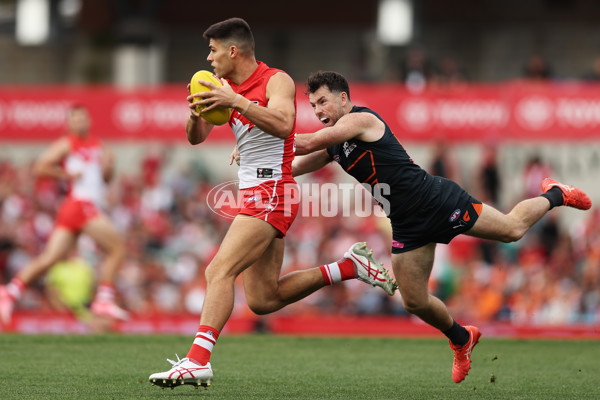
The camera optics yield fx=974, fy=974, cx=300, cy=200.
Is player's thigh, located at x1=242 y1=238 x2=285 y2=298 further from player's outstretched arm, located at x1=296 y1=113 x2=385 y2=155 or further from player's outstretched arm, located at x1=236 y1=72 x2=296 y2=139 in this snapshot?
player's outstretched arm, located at x1=236 y1=72 x2=296 y2=139

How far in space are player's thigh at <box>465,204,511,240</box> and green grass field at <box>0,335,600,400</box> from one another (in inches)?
45.9

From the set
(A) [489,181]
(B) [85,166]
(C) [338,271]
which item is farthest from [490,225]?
(A) [489,181]

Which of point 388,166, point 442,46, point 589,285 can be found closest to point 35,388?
point 388,166

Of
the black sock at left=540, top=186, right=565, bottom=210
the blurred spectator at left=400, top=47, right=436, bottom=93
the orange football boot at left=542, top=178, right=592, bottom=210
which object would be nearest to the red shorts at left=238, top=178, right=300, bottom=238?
the black sock at left=540, top=186, right=565, bottom=210

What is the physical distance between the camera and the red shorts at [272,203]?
6.99m

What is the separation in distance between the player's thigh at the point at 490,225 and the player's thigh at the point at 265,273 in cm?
147

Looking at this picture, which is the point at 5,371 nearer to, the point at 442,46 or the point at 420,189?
the point at 420,189

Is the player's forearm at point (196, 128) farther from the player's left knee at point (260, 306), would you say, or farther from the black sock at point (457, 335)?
the black sock at point (457, 335)

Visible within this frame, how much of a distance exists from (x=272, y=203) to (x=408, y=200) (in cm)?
106

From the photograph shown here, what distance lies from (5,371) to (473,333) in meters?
3.77

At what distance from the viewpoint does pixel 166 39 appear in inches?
959

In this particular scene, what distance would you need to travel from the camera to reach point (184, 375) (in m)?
6.27

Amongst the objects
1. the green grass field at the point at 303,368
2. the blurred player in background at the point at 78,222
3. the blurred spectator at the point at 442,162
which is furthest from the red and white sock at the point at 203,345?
the blurred spectator at the point at 442,162

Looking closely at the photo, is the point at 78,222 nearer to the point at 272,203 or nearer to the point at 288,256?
the point at 288,256
